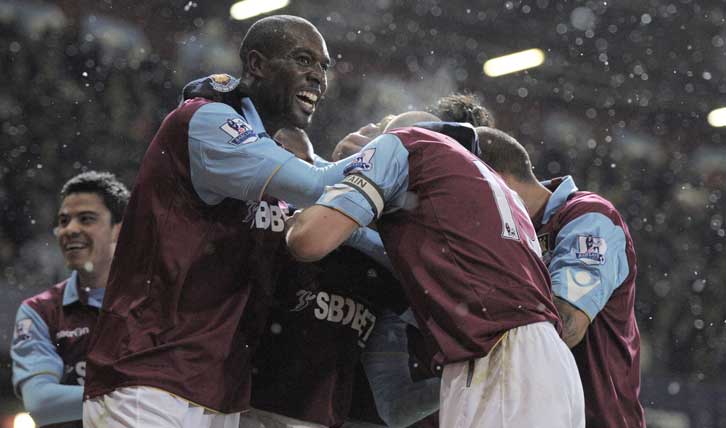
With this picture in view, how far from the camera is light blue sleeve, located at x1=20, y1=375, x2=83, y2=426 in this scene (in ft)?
11.9

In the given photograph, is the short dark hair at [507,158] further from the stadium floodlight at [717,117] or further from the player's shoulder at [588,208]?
the stadium floodlight at [717,117]

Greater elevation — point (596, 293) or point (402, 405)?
point (596, 293)

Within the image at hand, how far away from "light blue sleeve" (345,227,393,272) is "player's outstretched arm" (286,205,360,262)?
1.74 ft

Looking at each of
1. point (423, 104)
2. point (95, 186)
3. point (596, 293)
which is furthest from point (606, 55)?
point (596, 293)

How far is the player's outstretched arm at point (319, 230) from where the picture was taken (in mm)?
2242

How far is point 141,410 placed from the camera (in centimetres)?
237

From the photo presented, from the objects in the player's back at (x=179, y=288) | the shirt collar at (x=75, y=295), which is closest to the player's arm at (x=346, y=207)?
the player's back at (x=179, y=288)

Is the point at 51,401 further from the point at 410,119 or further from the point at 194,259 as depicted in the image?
the point at 410,119

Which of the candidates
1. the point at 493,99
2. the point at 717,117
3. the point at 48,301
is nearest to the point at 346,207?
the point at 48,301

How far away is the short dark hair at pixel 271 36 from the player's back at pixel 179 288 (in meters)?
0.34

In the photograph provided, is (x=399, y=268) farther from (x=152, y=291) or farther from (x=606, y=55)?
(x=606, y=55)

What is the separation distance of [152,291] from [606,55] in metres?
10.6

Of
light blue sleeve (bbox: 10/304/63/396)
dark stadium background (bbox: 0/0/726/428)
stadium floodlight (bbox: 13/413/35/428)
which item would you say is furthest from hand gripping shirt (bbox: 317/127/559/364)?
dark stadium background (bbox: 0/0/726/428)

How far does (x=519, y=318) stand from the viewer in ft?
7.27
